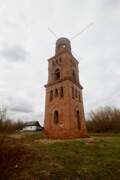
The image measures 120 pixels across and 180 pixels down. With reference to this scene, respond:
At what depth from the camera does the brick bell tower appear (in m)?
16.1

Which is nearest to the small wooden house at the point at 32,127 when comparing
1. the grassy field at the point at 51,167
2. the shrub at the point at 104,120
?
the shrub at the point at 104,120

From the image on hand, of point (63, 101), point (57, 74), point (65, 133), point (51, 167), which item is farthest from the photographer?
point (57, 74)

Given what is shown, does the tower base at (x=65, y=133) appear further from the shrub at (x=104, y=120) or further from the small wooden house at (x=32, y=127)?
the small wooden house at (x=32, y=127)

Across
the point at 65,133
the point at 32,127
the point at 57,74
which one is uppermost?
the point at 57,74

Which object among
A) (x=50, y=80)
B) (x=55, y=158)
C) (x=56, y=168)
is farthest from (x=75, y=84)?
(x=56, y=168)

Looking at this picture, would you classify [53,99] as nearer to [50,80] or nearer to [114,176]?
[50,80]

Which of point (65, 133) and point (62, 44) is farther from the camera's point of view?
point (62, 44)

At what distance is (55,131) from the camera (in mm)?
16656

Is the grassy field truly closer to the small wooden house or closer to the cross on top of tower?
the cross on top of tower

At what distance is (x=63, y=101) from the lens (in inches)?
672

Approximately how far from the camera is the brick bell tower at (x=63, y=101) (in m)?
16.1

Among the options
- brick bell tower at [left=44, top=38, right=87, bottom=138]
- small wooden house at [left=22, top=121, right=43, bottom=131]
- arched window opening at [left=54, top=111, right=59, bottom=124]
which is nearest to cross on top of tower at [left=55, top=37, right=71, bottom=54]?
brick bell tower at [left=44, top=38, right=87, bottom=138]

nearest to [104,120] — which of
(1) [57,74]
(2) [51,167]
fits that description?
(1) [57,74]

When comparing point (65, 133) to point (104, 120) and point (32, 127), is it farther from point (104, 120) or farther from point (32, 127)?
point (32, 127)
